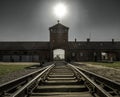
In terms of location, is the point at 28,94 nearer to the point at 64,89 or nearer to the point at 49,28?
the point at 64,89

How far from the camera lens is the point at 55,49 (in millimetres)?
56906

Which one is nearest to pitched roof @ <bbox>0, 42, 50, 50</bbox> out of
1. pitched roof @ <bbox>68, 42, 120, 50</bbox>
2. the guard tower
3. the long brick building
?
the long brick building

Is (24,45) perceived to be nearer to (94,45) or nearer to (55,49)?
(55,49)

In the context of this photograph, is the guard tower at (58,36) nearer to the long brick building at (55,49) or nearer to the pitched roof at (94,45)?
the long brick building at (55,49)

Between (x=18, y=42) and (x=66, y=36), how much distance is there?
1609 cm

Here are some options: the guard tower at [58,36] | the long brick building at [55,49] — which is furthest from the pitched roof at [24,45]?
the guard tower at [58,36]

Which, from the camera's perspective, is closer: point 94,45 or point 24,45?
point 24,45

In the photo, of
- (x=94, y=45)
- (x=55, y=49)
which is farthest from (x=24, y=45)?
(x=94, y=45)

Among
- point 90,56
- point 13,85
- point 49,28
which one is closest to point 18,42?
point 49,28

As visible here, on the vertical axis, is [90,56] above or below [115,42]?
below

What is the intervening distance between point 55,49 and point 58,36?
158 inches

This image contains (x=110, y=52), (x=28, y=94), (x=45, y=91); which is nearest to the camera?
(x=28, y=94)

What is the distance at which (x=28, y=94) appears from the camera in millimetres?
4793

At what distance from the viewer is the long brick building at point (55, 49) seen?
56.3 metres
